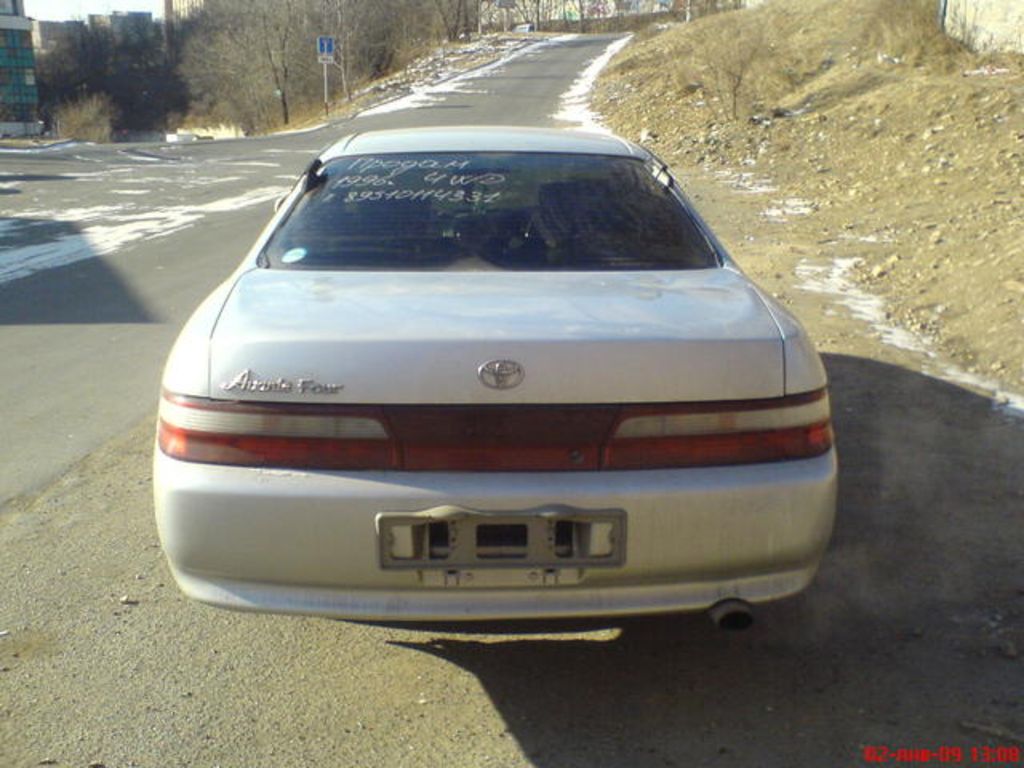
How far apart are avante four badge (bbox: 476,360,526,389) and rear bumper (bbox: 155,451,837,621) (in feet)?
0.73

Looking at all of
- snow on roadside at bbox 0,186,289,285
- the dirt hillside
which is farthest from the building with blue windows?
snow on roadside at bbox 0,186,289,285

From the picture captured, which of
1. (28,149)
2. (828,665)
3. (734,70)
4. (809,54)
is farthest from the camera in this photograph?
(28,149)

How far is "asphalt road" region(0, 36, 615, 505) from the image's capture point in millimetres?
5941

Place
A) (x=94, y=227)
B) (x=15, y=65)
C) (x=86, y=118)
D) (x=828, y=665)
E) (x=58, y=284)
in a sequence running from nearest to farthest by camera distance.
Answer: (x=828, y=665) → (x=58, y=284) → (x=94, y=227) → (x=15, y=65) → (x=86, y=118)

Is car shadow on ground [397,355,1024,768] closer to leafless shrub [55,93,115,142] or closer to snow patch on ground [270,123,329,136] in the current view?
snow patch on ground [270,123,329,136]

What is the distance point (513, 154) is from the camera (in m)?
4.32

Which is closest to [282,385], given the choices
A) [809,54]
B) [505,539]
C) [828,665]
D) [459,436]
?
[459,436]

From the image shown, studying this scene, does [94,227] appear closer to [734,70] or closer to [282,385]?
[282,385]

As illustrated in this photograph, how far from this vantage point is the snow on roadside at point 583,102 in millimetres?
26016

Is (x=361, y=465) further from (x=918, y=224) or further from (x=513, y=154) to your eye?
(x=918, y=224)

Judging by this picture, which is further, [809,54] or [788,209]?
[809,54]

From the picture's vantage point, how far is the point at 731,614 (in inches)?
114

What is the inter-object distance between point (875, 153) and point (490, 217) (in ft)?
38.2
